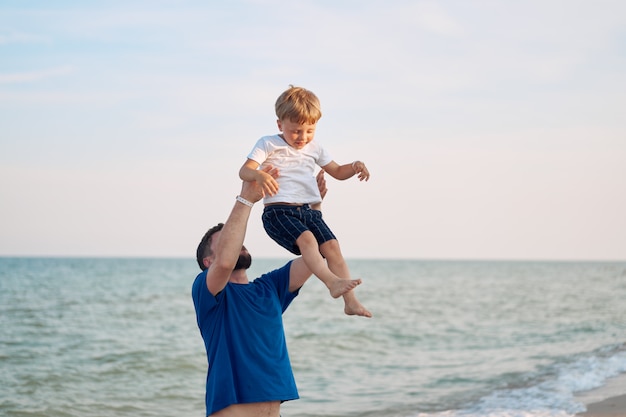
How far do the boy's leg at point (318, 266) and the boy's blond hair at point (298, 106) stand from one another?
1.73 feet

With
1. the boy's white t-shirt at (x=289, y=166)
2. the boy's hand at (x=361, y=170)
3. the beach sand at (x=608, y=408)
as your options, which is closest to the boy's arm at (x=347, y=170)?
the boy's hand at (x=361, y=170)

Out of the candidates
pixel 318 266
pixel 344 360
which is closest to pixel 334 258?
pixel 318 266

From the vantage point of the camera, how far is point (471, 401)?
378 inches

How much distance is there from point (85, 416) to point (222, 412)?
6.36 metres

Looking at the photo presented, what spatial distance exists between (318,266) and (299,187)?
42 centimetres

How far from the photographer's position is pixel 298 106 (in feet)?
11.8

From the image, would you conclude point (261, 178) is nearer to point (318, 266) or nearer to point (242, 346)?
point (318, 266)

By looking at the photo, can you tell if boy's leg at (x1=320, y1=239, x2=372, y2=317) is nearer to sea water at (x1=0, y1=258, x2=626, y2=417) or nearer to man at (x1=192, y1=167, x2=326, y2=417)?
man at (x1=192, y1=167, x2=326, y2=417)

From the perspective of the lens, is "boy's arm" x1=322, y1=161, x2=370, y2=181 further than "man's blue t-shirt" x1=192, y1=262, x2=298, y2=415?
Yes

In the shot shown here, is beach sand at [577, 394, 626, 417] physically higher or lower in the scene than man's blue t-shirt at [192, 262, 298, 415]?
lower

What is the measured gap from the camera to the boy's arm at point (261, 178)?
3.55m

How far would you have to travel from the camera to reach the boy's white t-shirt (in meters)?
3.77

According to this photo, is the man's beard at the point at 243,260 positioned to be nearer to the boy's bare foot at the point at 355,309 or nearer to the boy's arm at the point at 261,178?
the boy's arm at the point at 261,178

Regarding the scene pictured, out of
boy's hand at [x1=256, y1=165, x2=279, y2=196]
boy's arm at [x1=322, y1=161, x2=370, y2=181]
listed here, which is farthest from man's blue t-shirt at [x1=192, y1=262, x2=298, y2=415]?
boy's arm at [x1=322, y1=161, x2=370, y2=181]
